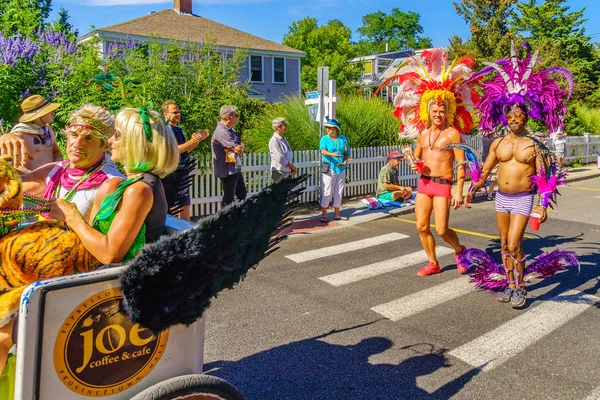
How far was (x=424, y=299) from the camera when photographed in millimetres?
5113

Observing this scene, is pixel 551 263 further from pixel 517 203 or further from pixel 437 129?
pixel 437 129

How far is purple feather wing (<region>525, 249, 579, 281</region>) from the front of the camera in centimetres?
524

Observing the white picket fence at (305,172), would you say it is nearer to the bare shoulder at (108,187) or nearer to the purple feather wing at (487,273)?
the purple feather wing at (487,273)

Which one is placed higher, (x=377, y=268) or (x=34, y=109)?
(x=34, y=109)

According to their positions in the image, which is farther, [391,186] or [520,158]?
[391,186]

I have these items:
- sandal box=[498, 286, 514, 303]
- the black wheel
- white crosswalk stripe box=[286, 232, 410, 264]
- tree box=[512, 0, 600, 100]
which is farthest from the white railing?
tree box=[512, 0, 600, 100]

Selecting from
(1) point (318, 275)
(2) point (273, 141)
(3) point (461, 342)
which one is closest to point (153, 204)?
(3) point (461, 342)

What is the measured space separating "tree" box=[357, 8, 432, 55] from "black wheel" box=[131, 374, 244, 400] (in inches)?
3150

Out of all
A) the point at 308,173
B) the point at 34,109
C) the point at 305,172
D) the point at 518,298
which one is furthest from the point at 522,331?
the point at 305,172

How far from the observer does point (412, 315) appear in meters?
4.66

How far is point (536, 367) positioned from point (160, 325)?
112 inches

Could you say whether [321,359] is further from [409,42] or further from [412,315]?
[409,42]

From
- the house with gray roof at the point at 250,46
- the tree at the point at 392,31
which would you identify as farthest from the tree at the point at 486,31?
the tree at the point at 392,31

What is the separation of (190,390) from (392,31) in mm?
83658
